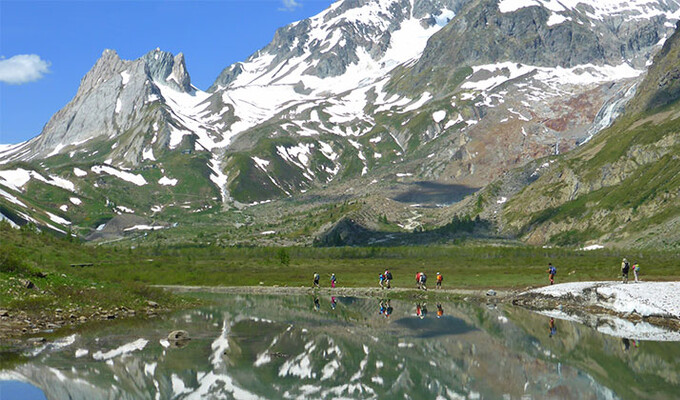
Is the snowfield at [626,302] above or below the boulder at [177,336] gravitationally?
below

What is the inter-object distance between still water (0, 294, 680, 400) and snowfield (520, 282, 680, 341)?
→ 2.84 meters

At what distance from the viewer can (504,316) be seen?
66.1m

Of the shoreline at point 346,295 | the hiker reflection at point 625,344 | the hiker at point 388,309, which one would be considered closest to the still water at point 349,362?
the hiker reflection at point 625,344

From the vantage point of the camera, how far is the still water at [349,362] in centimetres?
3666

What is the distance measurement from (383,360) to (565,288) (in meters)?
38.4

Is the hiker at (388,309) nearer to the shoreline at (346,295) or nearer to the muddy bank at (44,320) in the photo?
the shoreline at (346,295)

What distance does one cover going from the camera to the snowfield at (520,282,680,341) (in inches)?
2226

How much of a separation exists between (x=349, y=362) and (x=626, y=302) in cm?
3337

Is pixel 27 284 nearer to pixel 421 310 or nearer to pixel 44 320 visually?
pixel 44 320

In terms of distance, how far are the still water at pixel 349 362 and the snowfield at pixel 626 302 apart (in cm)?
284

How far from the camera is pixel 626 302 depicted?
66000mm

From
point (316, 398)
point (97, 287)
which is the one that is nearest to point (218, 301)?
point (97, 287)

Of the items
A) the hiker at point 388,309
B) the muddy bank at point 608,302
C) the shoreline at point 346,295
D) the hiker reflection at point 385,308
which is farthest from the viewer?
the hiker reflection at point 385,308

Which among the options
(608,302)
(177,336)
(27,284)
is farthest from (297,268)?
(177,336)
